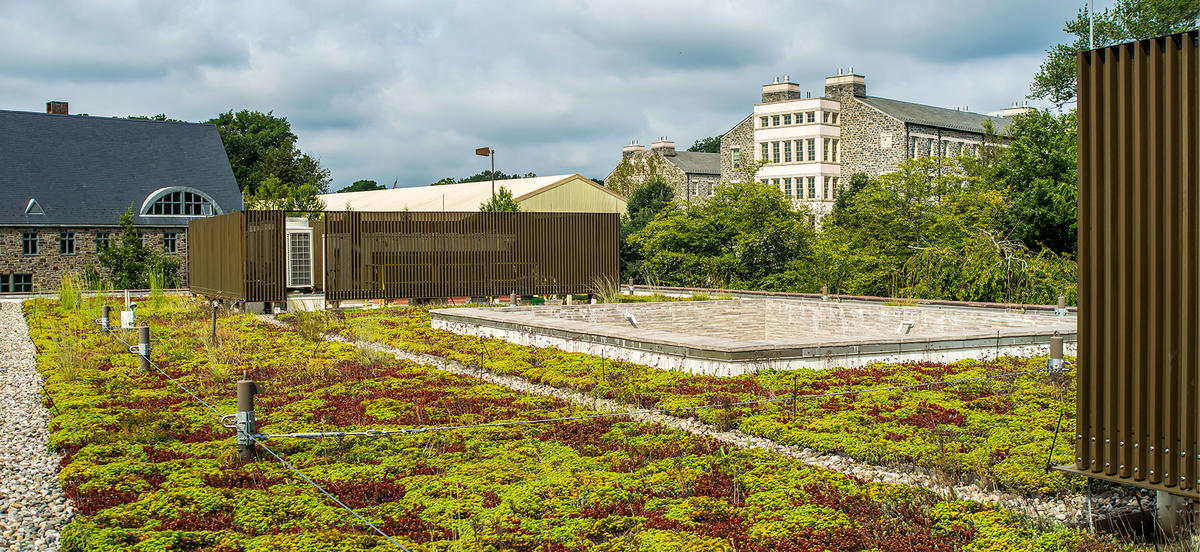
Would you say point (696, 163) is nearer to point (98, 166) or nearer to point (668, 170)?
point (668, 170)

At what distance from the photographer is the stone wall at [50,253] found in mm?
35562

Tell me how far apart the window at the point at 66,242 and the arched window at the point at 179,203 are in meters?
2.87

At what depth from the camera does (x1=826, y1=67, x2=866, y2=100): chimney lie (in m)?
46.6

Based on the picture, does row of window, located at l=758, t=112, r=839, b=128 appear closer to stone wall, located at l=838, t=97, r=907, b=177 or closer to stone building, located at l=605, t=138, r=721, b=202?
stone wall, located at l=838, t=97, r=907, b=177

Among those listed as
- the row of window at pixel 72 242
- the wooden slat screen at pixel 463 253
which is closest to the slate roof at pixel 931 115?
the wooden slat screen at pixel 463 253

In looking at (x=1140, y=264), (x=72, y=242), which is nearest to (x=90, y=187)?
(x=72, y=242)

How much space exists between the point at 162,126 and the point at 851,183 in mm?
32052

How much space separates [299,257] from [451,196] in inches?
982

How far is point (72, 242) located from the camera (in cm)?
3688

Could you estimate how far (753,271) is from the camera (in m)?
29.3

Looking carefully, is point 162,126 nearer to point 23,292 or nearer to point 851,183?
point 23,292

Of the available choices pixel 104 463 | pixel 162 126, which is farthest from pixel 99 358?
pixel 162 126

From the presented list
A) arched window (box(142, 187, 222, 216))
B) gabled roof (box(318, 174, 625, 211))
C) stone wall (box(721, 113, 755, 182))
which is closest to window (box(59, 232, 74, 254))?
arched window (box(142, 187, 222, 216))

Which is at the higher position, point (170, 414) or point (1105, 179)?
point (1105, 179)
